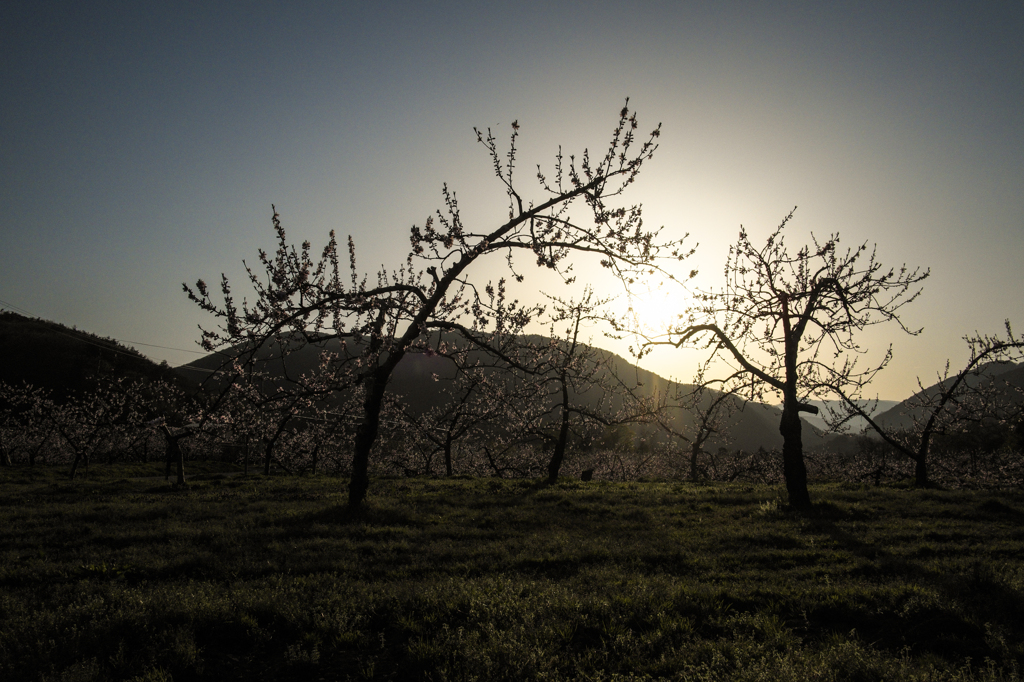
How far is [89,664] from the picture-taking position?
499 cm

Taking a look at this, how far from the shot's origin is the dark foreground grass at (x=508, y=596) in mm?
5074

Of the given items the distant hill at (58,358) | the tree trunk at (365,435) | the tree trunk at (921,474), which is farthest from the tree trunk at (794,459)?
the distant hill at (58,358)

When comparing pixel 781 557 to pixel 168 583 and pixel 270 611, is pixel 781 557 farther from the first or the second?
pixel 168 583

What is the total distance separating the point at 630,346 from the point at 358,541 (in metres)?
8.77

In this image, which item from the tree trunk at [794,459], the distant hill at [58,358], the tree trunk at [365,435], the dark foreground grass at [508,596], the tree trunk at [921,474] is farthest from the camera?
the distant hill at [58,358]

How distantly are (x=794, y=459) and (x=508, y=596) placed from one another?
12.4 m

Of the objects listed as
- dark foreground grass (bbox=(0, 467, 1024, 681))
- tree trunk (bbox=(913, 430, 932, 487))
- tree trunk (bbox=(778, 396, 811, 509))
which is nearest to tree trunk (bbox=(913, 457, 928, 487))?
tree trunk (bbox=(913, 430, 932, 487))

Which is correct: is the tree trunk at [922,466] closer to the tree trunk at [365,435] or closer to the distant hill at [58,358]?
the tree trunk at [365,435]

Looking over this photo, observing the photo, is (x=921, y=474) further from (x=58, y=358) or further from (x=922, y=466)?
(x=58, y=358)

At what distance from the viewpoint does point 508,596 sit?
6707 mm

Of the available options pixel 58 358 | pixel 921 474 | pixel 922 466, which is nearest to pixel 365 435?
pixel 921 474

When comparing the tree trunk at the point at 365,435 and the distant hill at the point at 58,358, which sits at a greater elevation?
the distant hill at the point at 58,358

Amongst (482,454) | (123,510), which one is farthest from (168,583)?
(482,454)

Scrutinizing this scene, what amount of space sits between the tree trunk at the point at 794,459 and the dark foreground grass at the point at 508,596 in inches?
58.6
